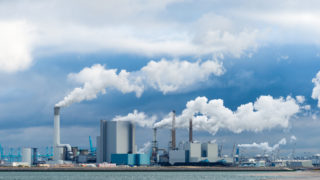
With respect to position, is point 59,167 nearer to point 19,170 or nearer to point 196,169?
point 19,170

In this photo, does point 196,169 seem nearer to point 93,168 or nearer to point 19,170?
point 93,168

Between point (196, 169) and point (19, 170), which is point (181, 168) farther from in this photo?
point (19, 170)

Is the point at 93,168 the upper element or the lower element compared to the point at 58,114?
lower

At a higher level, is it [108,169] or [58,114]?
[58,114]

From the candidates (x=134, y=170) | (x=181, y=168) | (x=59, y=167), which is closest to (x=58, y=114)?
(x=59, y=167)

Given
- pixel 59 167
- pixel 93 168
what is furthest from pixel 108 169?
pixel 59 167

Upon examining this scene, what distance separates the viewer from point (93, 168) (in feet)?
630

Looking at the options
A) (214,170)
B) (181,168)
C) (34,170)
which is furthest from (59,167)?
(214,170)

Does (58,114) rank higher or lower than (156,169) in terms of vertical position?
higher

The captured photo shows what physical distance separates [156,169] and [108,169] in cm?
1799

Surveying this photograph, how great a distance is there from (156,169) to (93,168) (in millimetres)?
22831

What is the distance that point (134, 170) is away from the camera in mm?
191375

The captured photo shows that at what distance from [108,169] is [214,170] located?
129 ft

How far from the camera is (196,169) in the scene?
634 ft
